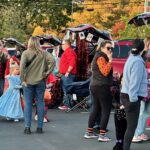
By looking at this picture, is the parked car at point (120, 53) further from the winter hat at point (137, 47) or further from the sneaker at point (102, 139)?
the winter hat at point (137, 47)

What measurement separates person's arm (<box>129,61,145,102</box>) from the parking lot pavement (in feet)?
4.45

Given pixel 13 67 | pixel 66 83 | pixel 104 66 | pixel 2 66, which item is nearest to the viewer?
pixel 104 66

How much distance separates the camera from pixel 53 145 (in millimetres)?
7977

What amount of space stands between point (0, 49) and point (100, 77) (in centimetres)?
411

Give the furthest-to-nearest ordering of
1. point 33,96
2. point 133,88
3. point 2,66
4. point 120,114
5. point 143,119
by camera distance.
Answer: point 2,66, point 33,96, point 143,119, point 120,114, point 133,88

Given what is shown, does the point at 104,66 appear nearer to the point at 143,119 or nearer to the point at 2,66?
the point at 143,119

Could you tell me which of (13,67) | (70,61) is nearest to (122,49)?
(70,61)

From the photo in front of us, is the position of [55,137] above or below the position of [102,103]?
below

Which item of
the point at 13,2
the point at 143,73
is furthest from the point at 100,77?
the point at 13,2

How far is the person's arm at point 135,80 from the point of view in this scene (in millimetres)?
6707

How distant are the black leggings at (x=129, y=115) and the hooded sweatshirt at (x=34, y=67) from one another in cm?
224

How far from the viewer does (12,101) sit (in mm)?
10336

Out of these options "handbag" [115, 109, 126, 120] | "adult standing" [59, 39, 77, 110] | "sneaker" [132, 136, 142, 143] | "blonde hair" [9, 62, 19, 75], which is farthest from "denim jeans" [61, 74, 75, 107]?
"handbag" [115, 109, 126, 120]

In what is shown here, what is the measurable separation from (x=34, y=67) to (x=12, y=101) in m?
1.80
